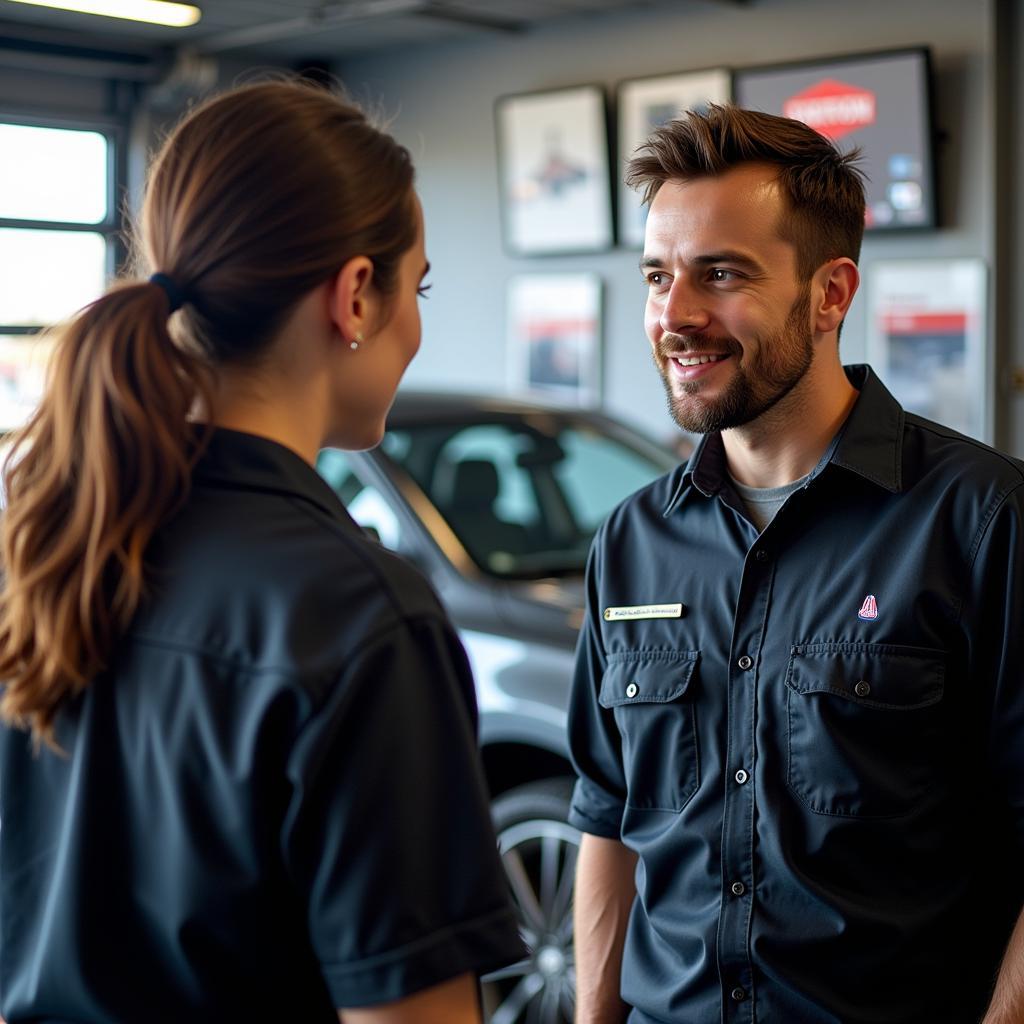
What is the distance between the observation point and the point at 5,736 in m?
1.25

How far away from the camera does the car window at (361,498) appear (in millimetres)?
3844

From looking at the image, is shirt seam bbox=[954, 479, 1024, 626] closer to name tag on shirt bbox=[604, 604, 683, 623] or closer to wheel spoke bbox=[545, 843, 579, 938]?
name tag on shirt bbox=[604, 604, 683, 623]

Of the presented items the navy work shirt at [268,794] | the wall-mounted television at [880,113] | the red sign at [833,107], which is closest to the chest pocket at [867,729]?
the navy work shirt at [268,794]

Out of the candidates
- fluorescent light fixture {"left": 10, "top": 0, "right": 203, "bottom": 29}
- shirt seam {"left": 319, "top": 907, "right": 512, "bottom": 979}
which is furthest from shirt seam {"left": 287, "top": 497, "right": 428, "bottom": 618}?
fluorescent light fixture {"left": 10, "top": 0, "right": 203, "bottom": 29}

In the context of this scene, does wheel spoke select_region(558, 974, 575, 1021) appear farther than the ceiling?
No

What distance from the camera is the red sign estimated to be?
673 centimetres

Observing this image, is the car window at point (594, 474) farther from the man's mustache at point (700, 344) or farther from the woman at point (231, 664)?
the woman at point (231, 664)

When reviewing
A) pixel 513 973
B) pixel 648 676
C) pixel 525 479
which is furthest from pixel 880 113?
pixel 648 676

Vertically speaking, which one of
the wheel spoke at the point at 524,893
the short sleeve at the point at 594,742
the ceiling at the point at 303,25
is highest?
the ceiling at the point at 303,25

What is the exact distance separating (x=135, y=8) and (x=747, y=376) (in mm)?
6480

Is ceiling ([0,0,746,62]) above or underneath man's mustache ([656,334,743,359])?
above

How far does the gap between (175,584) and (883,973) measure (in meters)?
0.96

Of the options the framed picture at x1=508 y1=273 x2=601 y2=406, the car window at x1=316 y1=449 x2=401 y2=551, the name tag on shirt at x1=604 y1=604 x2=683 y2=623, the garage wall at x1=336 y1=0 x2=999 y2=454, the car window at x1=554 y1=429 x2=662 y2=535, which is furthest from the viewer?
the framed picture at x1=508 y1=273 x2=601 y2=406

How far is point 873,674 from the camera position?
166cm
